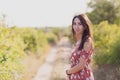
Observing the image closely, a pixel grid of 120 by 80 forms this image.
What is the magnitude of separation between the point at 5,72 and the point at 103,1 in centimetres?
1996

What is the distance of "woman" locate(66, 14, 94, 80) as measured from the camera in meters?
5.80

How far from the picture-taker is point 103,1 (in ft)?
98.5

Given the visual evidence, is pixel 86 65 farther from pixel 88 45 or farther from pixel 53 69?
pixel 53 69

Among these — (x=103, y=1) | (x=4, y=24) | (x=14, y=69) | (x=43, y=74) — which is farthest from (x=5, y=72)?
(x=103, y=1)

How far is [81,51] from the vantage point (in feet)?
19.1

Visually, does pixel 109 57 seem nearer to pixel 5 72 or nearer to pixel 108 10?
pixel 5 72

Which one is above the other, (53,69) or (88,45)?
(88,45)

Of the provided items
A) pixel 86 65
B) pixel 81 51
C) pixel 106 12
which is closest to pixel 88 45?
pixel 81 51

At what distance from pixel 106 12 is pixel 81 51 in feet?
80.7

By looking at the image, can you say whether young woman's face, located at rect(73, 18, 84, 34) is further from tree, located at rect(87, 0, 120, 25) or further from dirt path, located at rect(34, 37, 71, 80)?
tree, located at rect(87, 0, 120, 25)

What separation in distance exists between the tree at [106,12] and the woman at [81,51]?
2394cm

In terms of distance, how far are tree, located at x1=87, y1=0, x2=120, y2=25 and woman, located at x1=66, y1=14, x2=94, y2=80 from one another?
23.9m

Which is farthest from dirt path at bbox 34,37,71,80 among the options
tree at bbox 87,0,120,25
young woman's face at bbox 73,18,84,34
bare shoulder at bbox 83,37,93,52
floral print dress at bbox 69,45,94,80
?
bare shoulder at bbox 83,37,93,52

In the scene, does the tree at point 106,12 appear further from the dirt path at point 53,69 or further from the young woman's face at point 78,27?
the young woman's face at point 78,27
